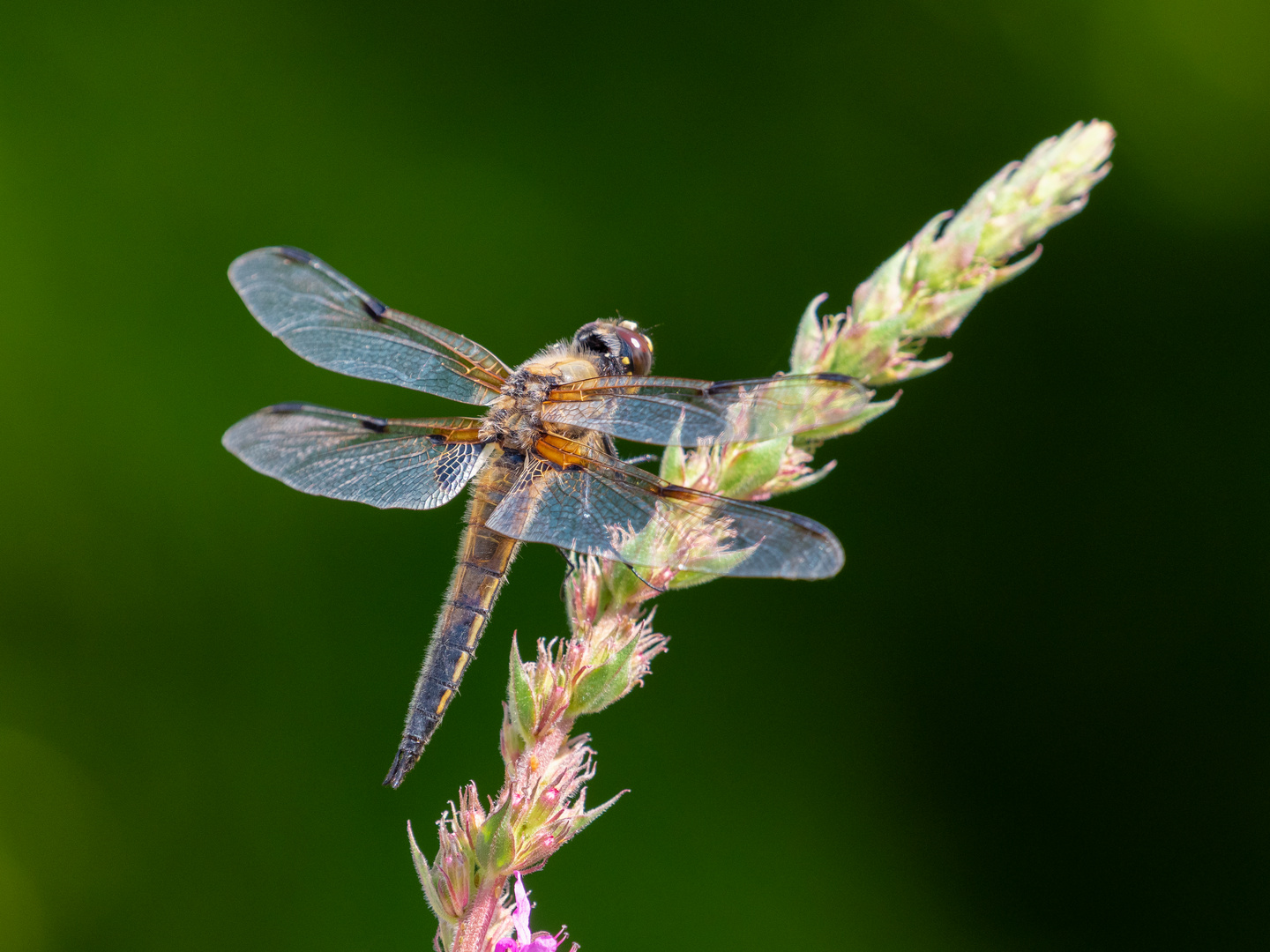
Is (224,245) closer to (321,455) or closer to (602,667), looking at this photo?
(321,455)

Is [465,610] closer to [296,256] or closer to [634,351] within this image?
[634,351]

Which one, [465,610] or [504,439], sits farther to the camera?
[504,439]

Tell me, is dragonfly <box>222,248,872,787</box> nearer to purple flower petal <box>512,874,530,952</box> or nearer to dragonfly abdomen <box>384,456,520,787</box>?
dragonfly abdomen <box>384,456,520,787</box>

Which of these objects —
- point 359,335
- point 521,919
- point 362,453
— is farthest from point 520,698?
point 359,335

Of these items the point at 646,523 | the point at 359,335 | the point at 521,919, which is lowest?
the point at 521,919

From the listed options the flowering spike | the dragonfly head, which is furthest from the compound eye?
the flowering spike

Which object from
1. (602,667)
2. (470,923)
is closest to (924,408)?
(602,667)
